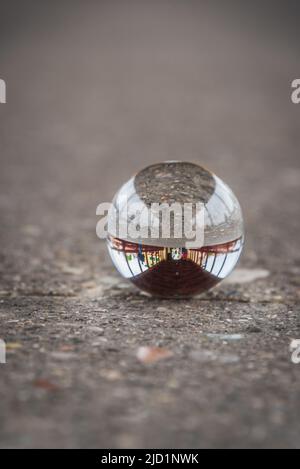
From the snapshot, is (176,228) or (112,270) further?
(112,270)

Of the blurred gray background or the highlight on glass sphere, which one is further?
the highlight on glass sphere

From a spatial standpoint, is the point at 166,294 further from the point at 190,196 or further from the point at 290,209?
the point at 290,209

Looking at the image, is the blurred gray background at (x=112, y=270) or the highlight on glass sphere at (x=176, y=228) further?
the highlight on glass sphere at (x=176, y=228)

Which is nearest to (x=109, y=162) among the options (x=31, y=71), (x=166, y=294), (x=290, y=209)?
(x=290, y=209)
